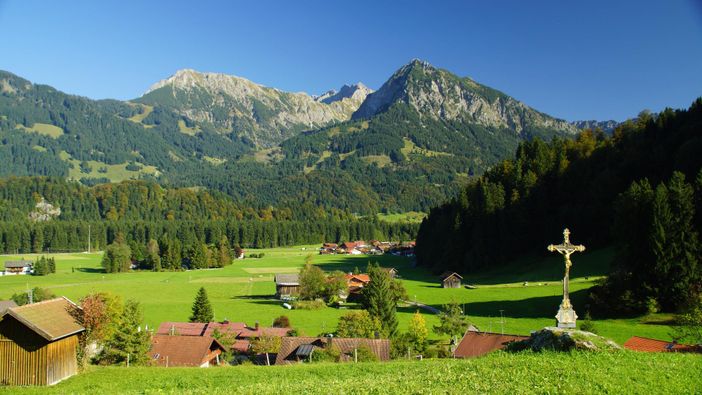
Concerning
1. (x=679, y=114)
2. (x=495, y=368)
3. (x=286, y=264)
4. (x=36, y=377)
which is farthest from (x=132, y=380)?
(x=286, y=264)

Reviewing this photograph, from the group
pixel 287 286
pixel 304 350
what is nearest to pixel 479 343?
pixel 304 350

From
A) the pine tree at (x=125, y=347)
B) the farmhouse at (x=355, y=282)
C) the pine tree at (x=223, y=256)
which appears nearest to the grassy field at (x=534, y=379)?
the pine tree at (x=125, y=347)

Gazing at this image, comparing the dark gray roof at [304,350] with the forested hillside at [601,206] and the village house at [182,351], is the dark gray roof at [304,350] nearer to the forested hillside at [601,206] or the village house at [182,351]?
the village house at [182,351]

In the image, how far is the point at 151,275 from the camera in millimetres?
116312

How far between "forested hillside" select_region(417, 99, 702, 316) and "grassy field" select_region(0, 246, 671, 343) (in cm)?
479

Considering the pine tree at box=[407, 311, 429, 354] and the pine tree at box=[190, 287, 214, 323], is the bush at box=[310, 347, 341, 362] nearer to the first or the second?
the pine tree at box=[407, 311, 429, 354]

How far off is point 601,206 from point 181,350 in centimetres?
6370

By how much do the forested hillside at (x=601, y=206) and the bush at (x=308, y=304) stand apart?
34.6 m

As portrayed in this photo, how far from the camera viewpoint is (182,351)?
35562mm

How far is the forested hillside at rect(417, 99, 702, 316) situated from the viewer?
153ft

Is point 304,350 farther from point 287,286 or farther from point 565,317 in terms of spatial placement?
point 287,286

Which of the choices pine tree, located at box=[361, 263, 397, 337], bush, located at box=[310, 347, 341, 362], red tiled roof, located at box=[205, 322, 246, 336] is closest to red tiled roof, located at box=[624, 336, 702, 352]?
bush, located at box=[310, 347, 341, 362]

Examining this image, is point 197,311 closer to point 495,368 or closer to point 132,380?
point 132,380

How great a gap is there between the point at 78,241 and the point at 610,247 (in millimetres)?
156451
